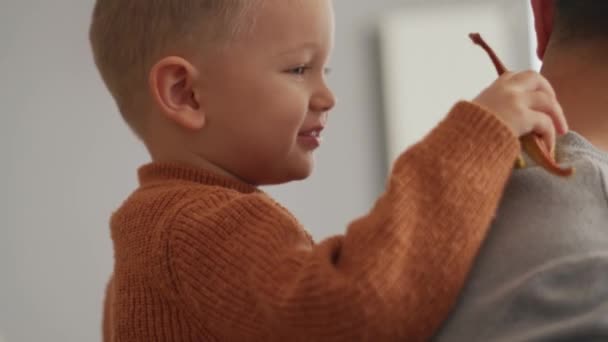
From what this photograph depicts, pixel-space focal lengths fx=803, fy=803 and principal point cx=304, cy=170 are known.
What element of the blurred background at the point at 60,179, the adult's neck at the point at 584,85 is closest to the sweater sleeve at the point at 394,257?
the adult's neck at the point at 584,85

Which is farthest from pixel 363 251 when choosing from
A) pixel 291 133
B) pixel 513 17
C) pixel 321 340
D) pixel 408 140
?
pixel 513 17

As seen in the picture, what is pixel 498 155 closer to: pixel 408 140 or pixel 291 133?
pixel 291 133

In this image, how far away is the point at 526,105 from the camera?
725 millimetres

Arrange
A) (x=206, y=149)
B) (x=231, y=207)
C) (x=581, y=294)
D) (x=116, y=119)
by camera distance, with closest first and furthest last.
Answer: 1. (x=581, y=294)
2. (x=231, y=207)
3. (x=206, y=149)
4. (x=116, y=119)

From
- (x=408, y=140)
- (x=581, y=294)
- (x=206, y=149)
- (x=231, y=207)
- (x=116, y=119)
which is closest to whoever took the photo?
(x=581, y=294)

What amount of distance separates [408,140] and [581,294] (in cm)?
201

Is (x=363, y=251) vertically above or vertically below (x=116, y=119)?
below

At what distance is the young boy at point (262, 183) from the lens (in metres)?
0.67

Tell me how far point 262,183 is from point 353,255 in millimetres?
357

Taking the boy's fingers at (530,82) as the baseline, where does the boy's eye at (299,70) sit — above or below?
above

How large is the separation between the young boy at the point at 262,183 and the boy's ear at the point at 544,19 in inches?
7.0

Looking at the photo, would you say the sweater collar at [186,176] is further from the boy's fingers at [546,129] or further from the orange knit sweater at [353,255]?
the boy's fingers at [546,129]

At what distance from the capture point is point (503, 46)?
270cm

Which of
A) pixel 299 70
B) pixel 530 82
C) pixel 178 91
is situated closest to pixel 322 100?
pixel 299 70
